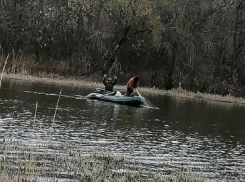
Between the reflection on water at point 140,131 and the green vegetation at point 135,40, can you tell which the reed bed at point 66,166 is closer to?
the reflection on water at point 140,131

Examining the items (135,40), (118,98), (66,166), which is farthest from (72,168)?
(135,40)

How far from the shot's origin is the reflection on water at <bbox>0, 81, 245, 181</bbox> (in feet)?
45.2

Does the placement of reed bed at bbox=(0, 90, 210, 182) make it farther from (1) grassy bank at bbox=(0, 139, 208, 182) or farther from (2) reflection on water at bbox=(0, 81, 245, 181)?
(2) reflection on water at bbox=(0, 81, 245, 181)

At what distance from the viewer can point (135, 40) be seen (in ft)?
163

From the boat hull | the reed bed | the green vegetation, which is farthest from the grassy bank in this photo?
the green vegetation

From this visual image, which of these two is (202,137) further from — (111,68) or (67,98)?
(111,68)

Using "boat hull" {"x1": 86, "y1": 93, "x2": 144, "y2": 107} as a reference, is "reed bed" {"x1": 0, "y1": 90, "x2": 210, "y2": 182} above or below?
below

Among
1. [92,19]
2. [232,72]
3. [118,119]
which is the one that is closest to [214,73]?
[232,72]

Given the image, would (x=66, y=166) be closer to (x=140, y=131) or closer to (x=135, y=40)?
(x=140, y=131)

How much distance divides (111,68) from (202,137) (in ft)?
91.3

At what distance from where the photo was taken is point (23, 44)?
161ft

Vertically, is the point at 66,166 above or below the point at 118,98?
below

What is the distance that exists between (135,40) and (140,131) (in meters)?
31.3

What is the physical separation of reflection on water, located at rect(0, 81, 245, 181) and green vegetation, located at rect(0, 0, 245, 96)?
17497 millimetres
